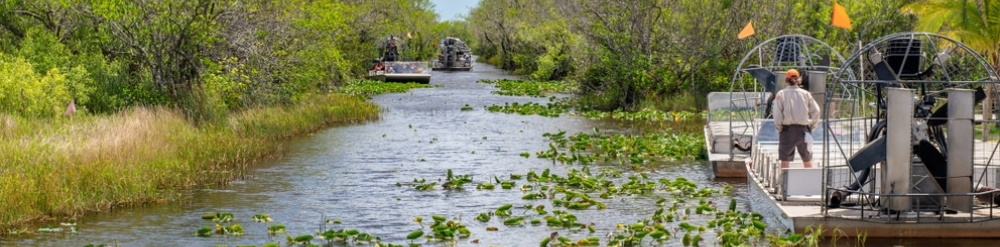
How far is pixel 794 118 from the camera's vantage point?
1773 centimetres

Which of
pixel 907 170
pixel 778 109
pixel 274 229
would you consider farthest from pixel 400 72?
pixel 907 170

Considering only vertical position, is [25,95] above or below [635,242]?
above

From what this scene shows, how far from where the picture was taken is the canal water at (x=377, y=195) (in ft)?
55.1

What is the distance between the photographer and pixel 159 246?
16.0 metres

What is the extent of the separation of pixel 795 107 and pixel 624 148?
1035 centimetres

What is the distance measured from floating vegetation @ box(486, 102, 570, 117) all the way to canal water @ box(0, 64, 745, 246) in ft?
14.8

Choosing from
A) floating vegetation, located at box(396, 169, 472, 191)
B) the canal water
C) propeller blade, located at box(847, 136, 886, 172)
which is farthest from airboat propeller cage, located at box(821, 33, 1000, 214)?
floating vegetation, located at box(396, 169, 472, 191)

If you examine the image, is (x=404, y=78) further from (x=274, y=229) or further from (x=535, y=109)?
(x=274, y=229)

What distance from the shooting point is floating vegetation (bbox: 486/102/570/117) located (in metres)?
40.8

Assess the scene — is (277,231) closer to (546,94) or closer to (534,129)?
(534,129)

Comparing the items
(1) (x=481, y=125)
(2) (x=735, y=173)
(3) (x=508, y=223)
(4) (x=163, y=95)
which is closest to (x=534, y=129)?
(1) (x=481, y=125)

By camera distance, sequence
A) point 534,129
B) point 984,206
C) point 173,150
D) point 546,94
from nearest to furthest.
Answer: point 984,206 < point 173,150 < point 534,129 < point 546,94

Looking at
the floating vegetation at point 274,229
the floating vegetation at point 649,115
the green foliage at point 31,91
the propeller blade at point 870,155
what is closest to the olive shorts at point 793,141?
the propeller blade at point 870,155

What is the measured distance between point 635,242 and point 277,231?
4.70 meters
